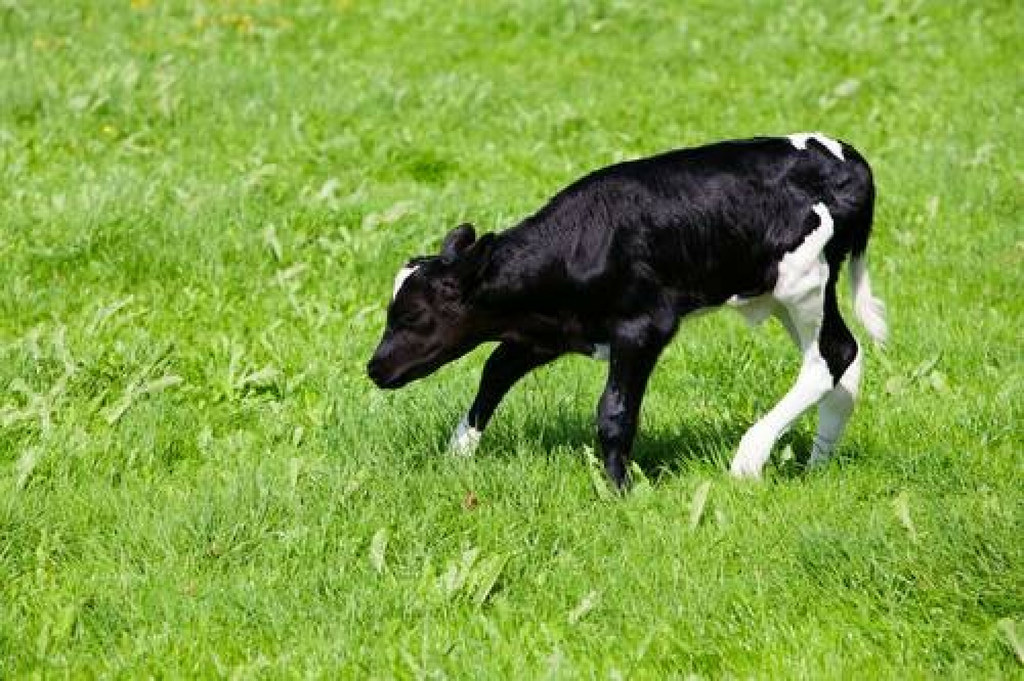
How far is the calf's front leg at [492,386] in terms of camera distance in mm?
6746

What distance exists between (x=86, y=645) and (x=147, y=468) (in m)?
1.46

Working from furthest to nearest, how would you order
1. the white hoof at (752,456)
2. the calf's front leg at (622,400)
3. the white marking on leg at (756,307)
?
1. the white marking on leg at (756,307)
2. the white hoof at (752,456)
3. the calf's front leg at (622,400)

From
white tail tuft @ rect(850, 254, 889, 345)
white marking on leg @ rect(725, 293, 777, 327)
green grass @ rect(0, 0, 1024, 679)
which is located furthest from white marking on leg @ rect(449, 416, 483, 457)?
white tail tuft @ rect(850, 254, 889, 345)

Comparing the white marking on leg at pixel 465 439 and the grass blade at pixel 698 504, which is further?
the white marking on leg at pixel 465 439

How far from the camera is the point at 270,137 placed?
449 inches

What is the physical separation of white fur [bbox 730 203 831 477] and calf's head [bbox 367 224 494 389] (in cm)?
108

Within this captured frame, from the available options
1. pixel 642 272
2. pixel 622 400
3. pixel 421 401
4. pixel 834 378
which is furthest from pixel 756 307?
pixel 421 401

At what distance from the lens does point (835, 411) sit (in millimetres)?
6824

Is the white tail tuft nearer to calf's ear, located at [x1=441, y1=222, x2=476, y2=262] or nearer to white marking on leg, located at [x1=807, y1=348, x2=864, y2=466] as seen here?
white marking on leg, located at [x1=807, y1=348, x2=864, y2=466]

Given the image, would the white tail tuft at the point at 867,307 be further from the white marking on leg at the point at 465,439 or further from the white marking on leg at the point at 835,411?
the white marking on leg at the point at 465,439

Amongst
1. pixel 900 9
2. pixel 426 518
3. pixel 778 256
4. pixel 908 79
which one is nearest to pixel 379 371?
pixel 426 518

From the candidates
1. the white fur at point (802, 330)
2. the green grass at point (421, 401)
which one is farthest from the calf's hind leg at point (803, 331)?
the green grass at point (421, 401)

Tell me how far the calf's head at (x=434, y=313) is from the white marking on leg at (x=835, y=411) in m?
1.37

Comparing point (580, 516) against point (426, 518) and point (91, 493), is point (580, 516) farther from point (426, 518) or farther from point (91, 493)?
point (91, 493)
